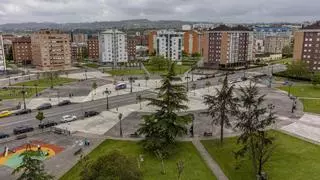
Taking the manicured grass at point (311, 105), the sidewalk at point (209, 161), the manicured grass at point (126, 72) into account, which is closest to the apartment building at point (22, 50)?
the manicured grass at point (126, 72)

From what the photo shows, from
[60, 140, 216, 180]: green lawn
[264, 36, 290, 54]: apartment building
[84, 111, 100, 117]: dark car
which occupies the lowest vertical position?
[60, 140, 216, 180]: green lawn

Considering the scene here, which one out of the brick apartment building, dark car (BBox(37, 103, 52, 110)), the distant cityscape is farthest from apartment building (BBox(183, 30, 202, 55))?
dark car (BBox(37, 103, 52, 110))

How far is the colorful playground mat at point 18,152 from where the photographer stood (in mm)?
38222

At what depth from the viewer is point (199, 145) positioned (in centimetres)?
4241

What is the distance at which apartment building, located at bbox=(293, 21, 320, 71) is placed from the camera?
102 m

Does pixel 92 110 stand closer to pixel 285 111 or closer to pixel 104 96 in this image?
pixel 104 96

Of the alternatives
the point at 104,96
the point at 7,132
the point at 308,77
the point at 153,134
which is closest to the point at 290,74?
the point at 308,77

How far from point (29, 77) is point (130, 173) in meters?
92.2

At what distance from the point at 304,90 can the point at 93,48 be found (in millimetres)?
111042

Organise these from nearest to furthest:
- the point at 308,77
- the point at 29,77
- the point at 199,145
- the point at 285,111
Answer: the point at 199,145, the point at 285,111, the point at 308,77, the point at 29,77

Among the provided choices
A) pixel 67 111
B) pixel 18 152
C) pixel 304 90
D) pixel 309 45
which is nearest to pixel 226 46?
pixel 309 45

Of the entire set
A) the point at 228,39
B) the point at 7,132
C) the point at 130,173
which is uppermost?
the point at 228,39

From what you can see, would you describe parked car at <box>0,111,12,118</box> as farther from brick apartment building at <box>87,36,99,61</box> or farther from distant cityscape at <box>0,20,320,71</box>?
brick apartment building at <box>87,36,99,61</box>

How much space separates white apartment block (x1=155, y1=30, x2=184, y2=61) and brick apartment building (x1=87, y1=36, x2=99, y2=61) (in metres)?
33.6
